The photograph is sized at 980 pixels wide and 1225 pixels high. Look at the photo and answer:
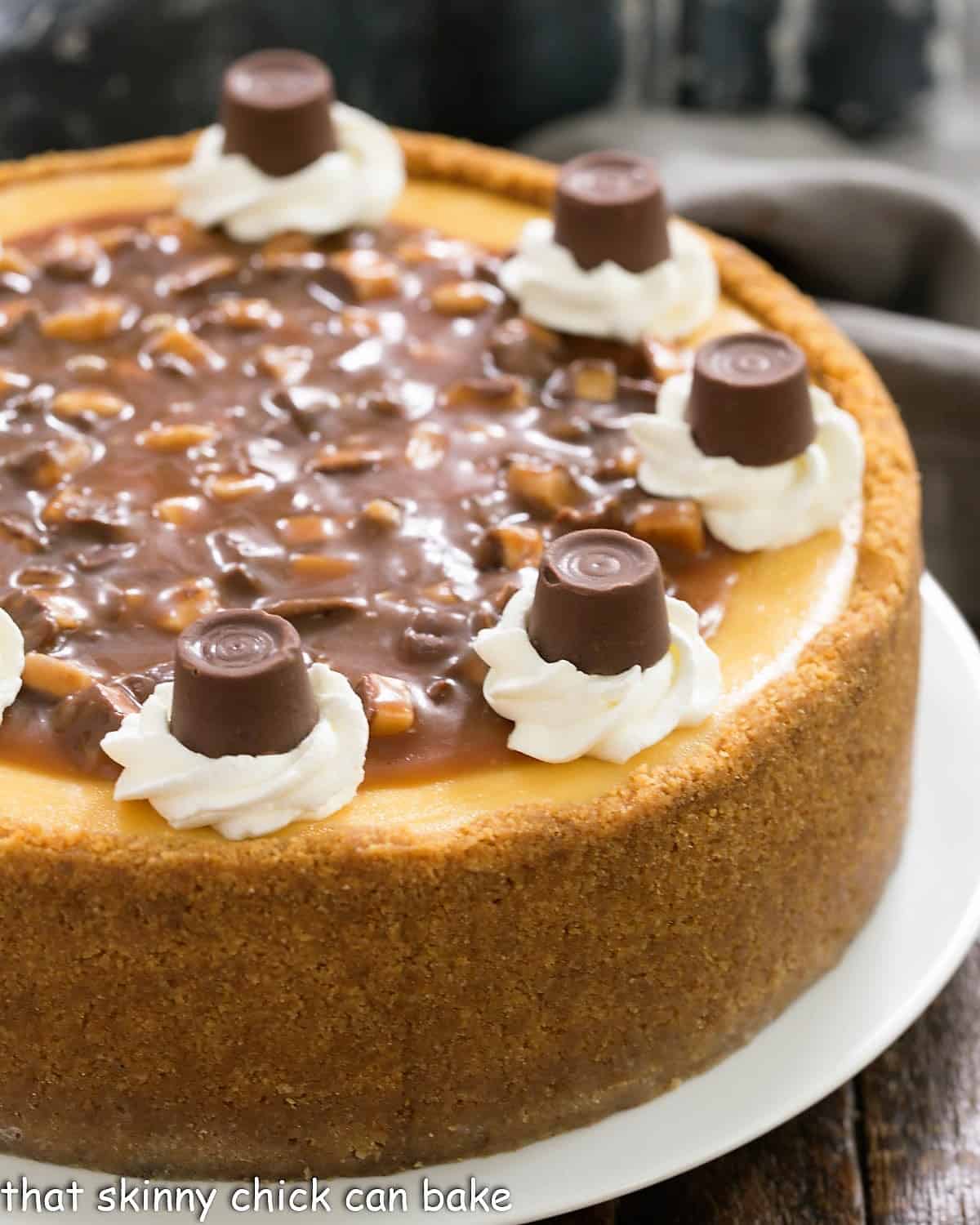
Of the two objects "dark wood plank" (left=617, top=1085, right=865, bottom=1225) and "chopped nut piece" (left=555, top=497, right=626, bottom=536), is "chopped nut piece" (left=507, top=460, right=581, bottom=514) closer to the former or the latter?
"chopped nut piece" (left=555, top=497, right=626, bottom=536)

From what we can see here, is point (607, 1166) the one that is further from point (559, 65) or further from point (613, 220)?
point (559, 65)

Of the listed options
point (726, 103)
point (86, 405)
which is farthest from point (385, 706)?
point (726, 103)

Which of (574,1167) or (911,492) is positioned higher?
(911,492)

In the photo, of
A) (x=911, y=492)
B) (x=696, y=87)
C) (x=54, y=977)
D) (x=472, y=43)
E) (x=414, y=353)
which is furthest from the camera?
(x=696, y=87)

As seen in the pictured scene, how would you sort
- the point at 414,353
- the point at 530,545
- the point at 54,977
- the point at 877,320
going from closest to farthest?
the point at 54,977 → the point at 530,545 → the point at 414,353 → the point at 877,320

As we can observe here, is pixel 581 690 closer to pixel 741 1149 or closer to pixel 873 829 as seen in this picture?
pixel 873 829

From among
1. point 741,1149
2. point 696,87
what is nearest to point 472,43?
point 696,87
